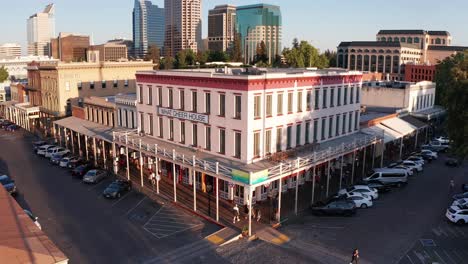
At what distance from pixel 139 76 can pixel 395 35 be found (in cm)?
16213

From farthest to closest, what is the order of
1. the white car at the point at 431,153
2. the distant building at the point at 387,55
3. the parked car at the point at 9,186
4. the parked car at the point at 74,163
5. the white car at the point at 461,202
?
the distant building at the point at 387,55 → the white car at the point at 431,153 → the parked car at the point at 74,163 → the parked car at the point at 9,186 → the white car at the point at 461,202

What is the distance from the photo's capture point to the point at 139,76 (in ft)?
133

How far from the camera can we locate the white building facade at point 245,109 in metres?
31.4

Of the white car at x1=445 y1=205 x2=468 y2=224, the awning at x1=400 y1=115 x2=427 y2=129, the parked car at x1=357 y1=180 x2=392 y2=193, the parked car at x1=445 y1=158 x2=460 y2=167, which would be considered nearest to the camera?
the white car at x1=445 y1=205 x2=468 y2=224

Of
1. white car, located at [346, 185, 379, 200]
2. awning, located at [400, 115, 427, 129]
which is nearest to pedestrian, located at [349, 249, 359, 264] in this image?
white car, located at [346, 185, 379, 200]

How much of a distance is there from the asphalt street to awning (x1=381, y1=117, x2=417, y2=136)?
1409 cm

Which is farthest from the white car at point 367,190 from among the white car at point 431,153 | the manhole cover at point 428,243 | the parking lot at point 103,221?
the white car at point 431,153

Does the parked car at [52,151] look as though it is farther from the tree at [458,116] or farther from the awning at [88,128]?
the tree at [458,116]

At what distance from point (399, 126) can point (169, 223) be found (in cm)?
3240

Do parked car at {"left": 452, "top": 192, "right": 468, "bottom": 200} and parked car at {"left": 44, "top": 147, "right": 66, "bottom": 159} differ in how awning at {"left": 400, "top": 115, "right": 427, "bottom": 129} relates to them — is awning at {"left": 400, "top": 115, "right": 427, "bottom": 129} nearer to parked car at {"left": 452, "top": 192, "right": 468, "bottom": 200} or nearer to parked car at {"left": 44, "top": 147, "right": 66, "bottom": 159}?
parked car at {"left": 452, "top": 192, "right": 468, "bottom": 200}

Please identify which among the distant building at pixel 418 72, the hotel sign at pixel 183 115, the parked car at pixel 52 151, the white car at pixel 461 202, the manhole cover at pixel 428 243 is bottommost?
the manhole cover at pixel 428 243

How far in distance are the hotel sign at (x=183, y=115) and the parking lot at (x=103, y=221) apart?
739 centimetres

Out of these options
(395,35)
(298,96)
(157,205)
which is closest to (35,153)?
(157,205)

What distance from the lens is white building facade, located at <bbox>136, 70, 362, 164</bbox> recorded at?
103 feet
